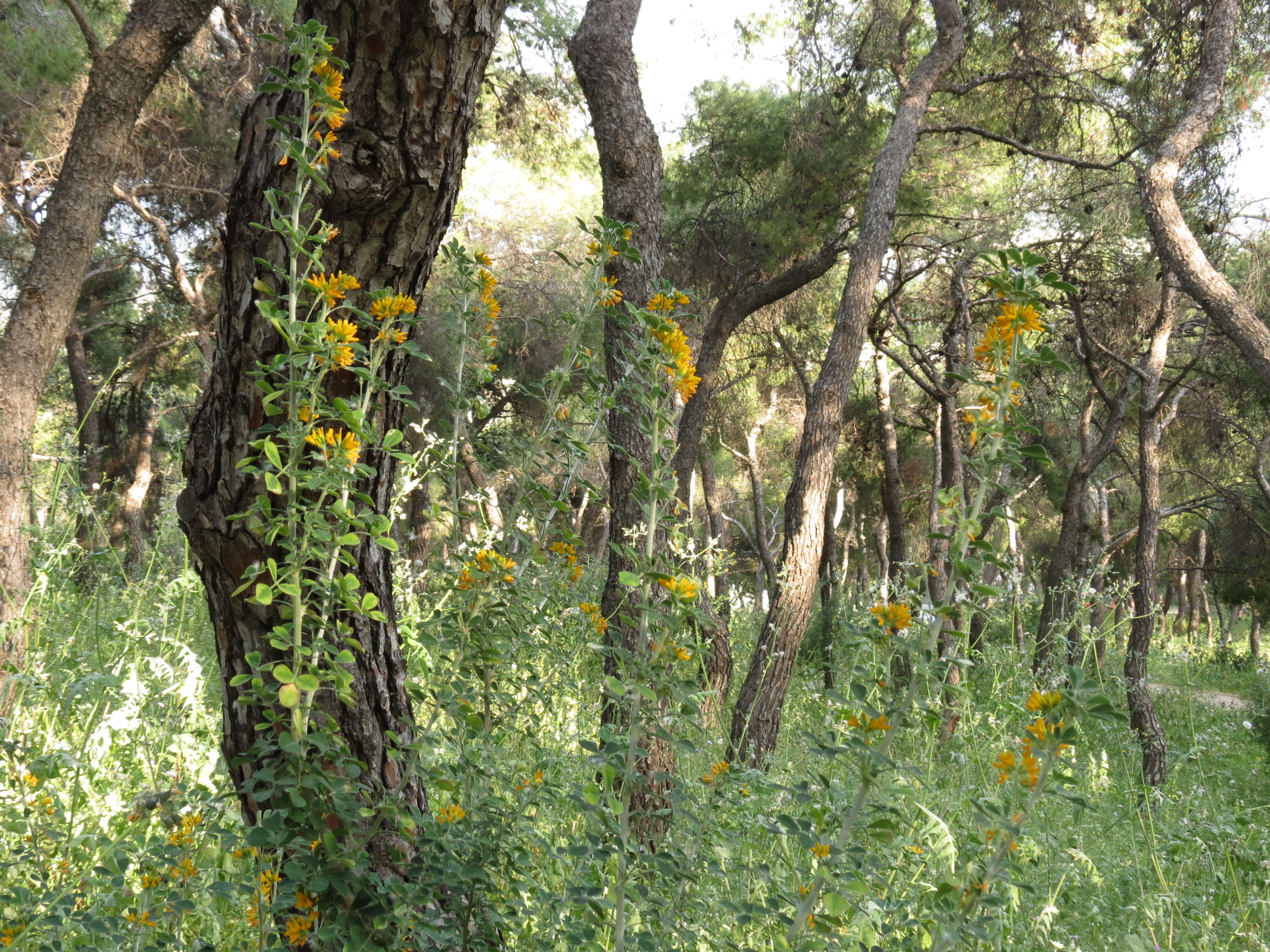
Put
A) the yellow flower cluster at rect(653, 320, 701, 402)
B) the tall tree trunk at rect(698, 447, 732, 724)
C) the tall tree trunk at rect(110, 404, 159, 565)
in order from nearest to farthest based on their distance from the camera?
the yellow flower cluster at rect(653, 320, 701, 402)
the tall tree trunk at rect(698, 447, 732, 724)
the tall tree trunk at rect(110, 404, 159, 565)

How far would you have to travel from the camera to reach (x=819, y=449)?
529 centimetres

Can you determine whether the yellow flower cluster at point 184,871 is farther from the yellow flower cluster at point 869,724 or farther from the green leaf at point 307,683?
the yellow flower cluster at point 869,724

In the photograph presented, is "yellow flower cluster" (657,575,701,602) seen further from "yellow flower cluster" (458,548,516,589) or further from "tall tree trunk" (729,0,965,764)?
"tall tree trunk" (729,0,965,764)

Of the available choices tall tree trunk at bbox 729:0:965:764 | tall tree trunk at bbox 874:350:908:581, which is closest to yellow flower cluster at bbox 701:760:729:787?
tall tree trunk at bbox 729:0:965:764

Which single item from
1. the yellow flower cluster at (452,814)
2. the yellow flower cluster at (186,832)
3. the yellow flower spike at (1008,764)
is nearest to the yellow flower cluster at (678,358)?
the yellow flower spike at (1008,764)

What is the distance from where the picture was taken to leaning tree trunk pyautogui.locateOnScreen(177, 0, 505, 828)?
1562mm

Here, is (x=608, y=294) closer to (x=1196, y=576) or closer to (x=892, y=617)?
(x=892, y=617)

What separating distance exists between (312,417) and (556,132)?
728 centimetres

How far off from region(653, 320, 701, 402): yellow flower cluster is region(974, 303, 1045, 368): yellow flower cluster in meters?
0.47

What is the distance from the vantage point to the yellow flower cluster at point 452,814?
151 cm

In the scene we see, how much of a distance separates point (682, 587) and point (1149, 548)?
6.78 meters

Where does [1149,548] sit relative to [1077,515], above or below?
below

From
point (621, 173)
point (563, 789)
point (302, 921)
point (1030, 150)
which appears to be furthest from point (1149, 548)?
point (302, 921)

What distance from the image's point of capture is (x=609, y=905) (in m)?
1.69
